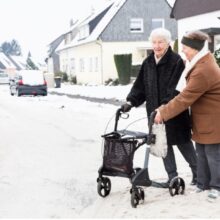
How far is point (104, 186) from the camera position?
595 cm

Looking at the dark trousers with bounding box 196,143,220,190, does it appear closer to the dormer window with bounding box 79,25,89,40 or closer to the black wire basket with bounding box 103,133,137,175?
the black wire basket with bounding box 103,133,137,175

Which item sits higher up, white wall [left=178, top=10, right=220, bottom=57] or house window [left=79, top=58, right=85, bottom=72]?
white wall [left=178, top=10, right=220, bottom=57]

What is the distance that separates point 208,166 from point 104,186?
1.18 meters

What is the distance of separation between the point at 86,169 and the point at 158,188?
1905 millimetres

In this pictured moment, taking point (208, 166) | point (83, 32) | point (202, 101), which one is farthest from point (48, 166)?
point (83, 32)

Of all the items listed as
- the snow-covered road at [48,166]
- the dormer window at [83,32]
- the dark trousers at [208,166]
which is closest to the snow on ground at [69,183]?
the snow-covered road at [48,166]

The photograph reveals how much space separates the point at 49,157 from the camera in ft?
28.5

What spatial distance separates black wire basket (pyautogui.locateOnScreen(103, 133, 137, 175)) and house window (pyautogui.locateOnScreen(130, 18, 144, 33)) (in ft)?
127

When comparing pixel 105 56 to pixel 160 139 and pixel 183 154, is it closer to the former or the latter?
pixel 183 154

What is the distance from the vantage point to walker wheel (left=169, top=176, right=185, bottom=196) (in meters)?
5.55

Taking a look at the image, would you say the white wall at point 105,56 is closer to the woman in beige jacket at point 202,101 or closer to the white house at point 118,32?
the white house at point 118,32

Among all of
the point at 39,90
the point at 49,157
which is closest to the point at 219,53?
the point at 49,157

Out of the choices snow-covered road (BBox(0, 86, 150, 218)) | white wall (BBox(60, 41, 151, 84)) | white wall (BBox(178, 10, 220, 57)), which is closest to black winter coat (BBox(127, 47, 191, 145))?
snow-covered road (BBox(0, 86, 150, 218))

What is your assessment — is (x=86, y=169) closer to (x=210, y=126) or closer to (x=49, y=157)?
(x=49, y=157)
